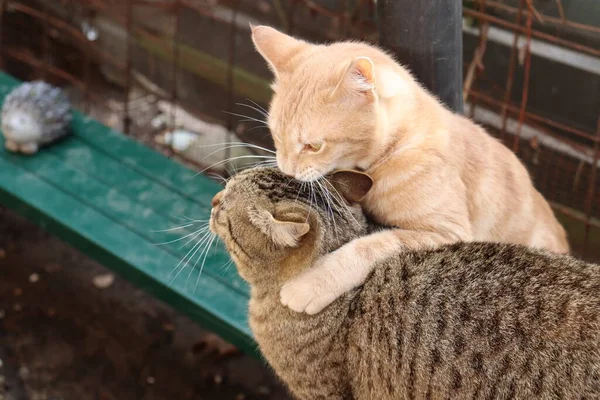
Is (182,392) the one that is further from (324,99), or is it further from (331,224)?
(324,99)

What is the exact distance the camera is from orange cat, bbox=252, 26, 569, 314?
1.76m

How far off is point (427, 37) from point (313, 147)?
471 millimetres

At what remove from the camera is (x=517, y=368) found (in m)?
1.48

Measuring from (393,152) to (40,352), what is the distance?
1.90m

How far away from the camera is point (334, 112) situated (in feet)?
5.87

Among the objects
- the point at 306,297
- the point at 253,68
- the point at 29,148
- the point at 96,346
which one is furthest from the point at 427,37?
the point at 253,68

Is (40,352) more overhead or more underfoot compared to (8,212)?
more underfoot

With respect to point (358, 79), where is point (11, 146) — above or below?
below

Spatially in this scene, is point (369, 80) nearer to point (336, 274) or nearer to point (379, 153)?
point (379, 153)

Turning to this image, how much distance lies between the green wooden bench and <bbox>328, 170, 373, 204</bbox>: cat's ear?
2.27 feet

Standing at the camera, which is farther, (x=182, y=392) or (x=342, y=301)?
(x=182, y=392)

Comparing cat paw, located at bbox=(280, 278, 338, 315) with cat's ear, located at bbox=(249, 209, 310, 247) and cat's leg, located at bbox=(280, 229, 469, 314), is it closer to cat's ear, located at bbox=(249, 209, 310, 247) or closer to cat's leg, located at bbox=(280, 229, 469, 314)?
cat's leg, located at bbox=(280, 229, 469, 314)

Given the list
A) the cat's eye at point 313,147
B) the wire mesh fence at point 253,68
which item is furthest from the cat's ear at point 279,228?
the wire mesh fence at point 253,68

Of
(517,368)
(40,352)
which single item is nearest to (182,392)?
(40,352)
